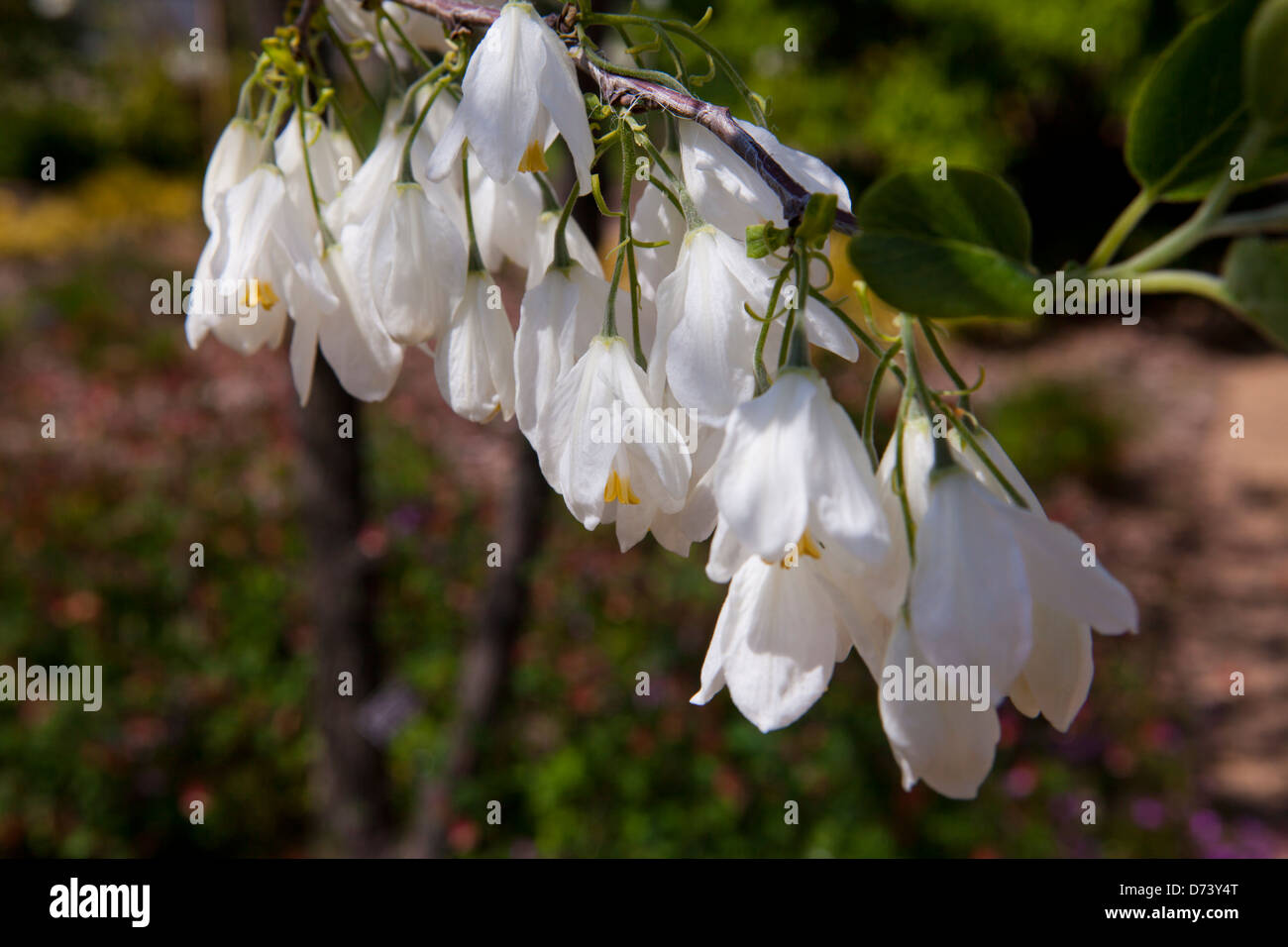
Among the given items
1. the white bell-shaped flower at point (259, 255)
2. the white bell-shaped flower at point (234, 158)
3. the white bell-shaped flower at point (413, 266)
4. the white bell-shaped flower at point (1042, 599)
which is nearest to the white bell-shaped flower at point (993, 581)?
the white bell-shaped flower at point (1042, 599)

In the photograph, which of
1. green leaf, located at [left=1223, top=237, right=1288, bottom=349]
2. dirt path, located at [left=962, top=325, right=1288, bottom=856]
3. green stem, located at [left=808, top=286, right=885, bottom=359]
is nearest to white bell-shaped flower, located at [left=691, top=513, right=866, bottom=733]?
green stem, located at [left=808, top=286, right=885, bottom=359]

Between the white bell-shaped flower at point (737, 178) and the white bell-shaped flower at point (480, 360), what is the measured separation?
0.53ft

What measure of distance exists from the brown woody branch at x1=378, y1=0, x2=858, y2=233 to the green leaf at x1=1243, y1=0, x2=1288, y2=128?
0.19 meters

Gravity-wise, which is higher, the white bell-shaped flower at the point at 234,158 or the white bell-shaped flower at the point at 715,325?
the white bell-shaped flower at the point at 234,158

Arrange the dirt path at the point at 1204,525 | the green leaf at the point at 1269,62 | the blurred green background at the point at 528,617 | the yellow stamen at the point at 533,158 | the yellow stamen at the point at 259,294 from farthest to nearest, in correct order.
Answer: the dirt path at the point at 1204,525
the blurred green background at the point at 528,617
the yellow stamen at the point at 259,294
the yellow stamen at the point at 533,158
the green leaf at the point at 1269,62

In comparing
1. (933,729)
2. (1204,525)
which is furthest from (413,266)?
(1204,525)

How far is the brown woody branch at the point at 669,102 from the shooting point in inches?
19.6

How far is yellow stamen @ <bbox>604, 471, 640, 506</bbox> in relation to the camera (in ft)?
1.82

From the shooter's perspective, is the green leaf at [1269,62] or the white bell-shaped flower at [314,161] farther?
the white bell-shaped flower at [314,161]

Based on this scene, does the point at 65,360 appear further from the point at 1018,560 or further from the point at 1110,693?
the point at 1018,560

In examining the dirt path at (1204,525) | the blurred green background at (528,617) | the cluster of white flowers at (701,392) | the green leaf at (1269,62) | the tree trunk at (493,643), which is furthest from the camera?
the dirt path at (1204,525)

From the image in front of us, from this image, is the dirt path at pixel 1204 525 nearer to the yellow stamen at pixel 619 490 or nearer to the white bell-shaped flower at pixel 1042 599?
the white bell-shaped flower at pixel 1042 599

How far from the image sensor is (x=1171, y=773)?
278cm

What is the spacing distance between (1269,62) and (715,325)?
27 cm
